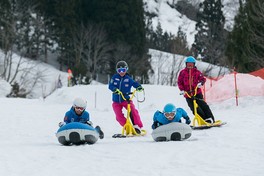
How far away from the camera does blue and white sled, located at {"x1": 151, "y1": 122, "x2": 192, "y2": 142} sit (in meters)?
8.11

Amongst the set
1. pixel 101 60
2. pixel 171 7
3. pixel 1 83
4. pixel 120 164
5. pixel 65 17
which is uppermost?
pixel 171 7

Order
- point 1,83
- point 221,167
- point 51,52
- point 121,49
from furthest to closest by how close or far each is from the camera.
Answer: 1. point 51,52
2. point 121,49
3. point 1,83
4. point 221,167

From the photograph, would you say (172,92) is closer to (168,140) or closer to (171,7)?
(168,140)

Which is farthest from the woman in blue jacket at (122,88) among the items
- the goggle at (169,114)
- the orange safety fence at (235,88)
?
the orange safety fence at (235,88)

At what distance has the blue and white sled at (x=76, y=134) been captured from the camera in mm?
7730

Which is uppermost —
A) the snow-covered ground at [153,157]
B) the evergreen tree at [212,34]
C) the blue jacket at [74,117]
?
the evergreen tree at [212,34]

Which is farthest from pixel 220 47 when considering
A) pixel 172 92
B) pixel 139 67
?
pixel 172 92

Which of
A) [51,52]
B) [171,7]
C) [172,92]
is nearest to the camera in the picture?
[172,92]

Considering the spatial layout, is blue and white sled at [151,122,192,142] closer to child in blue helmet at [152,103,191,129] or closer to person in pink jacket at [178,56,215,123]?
child in blue helmet at [152,103,191,129]

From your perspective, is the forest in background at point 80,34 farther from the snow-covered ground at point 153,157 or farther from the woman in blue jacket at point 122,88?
the snow-covered ground at point 153,157

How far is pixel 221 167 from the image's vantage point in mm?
5371

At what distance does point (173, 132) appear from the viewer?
811 cm

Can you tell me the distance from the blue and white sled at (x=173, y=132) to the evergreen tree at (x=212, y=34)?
41.9m

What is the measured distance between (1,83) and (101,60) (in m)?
12.9
